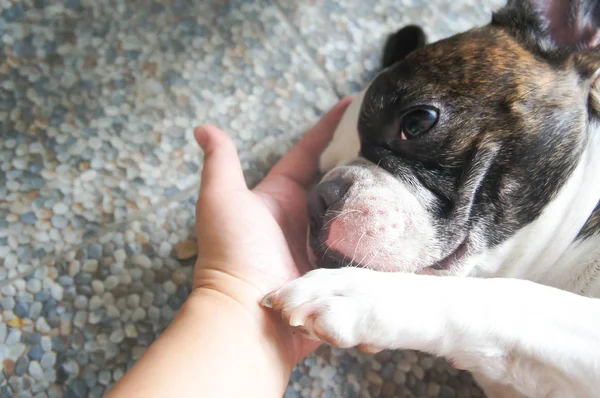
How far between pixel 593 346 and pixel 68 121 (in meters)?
1.41

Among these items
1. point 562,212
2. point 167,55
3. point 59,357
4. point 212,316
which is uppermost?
point 562,212

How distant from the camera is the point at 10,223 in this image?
4.87 feet

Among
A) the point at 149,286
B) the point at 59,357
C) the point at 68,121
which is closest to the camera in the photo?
the point at 59,357

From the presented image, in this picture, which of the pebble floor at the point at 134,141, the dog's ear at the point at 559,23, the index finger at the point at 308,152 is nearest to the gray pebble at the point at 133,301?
the pebble floor at the point at 134,141

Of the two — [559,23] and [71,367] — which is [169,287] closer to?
[71,367]

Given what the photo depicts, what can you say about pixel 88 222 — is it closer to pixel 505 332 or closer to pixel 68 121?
pixel 68 121

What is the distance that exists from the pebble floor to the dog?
444 mm

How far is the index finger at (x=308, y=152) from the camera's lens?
5.03 ft

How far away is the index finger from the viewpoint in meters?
1.53

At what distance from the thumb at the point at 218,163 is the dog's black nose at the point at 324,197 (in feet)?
0.69

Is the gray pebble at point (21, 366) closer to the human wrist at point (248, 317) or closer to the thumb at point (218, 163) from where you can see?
the human wrist at point (248, 317)

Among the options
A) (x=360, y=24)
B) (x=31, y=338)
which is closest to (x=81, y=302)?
(x=31, y=338)

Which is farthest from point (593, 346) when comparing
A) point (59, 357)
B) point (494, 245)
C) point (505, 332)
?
point (59, 357)

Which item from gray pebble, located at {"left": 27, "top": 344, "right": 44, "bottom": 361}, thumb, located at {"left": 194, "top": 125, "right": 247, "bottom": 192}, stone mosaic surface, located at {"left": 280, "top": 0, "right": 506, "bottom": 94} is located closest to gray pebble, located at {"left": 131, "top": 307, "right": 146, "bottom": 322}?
gray pebble, located at {"left": 27, "top": 344, "right": 44, "bottom": 361}
